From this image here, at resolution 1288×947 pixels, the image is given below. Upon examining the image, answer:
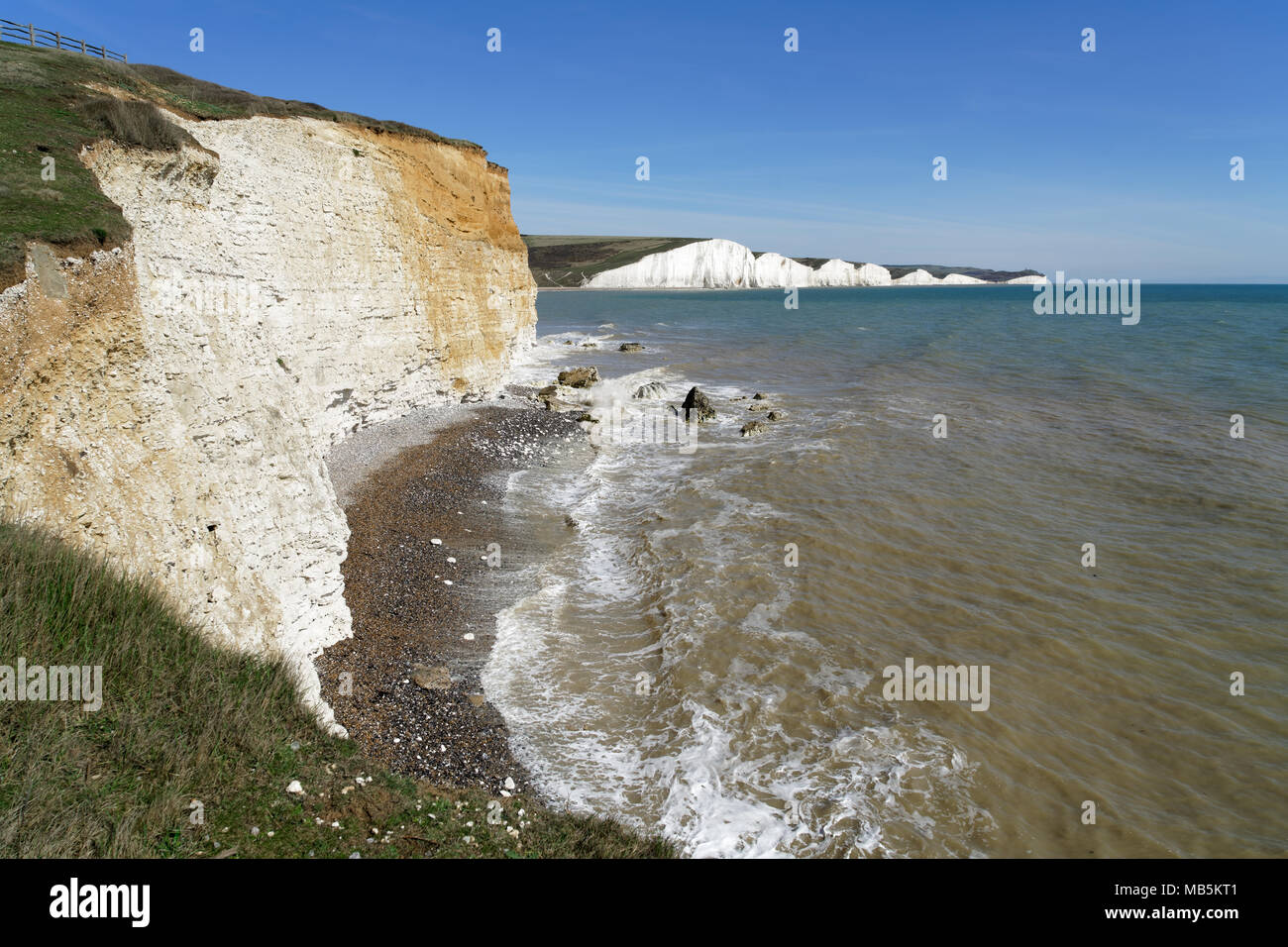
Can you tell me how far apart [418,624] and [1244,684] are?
12119mm

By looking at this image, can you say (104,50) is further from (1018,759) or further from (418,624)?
(1018,759)

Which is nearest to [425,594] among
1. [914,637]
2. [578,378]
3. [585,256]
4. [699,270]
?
[914,637]

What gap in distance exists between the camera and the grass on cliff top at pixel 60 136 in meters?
6.94

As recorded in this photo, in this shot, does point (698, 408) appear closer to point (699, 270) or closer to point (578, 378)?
point (578, 378)

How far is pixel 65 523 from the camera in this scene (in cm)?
604

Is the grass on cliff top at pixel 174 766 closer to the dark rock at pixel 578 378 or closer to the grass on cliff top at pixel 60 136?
the grass on cliff top at pixel 60 136

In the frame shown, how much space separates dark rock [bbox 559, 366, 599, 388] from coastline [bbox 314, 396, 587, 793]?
9799 mm

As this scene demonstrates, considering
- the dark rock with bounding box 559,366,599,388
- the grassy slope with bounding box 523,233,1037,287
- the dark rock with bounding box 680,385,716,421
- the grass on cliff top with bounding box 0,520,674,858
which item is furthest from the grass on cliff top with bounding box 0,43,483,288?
the grassy slope with bounding box 523,233,1037,287

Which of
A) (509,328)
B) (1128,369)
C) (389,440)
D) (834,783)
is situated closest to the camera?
(834,783)

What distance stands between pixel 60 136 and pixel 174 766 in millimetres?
9034

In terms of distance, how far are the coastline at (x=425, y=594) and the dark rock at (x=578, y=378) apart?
9799 mm

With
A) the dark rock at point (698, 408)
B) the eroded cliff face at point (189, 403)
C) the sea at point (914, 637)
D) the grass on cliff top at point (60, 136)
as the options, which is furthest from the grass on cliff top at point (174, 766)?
the dark rock at point (698, 408)
